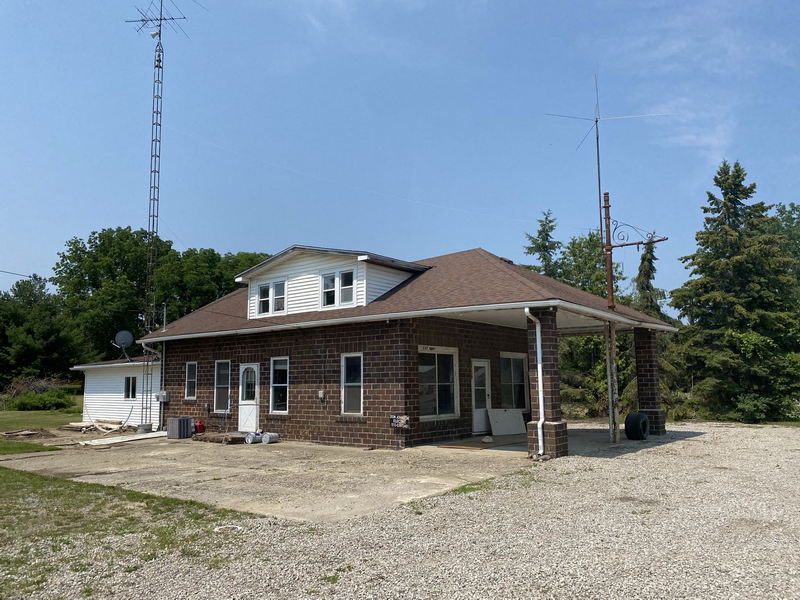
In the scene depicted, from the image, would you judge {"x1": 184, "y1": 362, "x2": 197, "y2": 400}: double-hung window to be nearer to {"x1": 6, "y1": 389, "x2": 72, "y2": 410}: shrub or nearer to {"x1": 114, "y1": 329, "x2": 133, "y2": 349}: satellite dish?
{"x1": 114, "y1": 329, "x2": 133, "y2": 349}: satellite dish

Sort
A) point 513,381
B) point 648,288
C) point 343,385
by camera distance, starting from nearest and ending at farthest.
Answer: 1. point 343,385
2. point 513,381
3. point 648,288

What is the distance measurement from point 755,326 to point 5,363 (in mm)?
46142

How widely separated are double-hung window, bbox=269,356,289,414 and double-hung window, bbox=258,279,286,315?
163 cm

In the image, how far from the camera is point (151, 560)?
5.60 m

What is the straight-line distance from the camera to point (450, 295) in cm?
1382

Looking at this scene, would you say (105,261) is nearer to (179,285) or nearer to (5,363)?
(179,285)

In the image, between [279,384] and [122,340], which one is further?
[122,340]

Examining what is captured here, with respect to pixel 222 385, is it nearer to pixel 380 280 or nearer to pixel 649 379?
pixel 380 280

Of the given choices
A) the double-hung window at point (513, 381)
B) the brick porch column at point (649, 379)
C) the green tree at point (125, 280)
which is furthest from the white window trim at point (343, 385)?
the green tree at point (125, 280)

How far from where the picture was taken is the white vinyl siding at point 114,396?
2183cm

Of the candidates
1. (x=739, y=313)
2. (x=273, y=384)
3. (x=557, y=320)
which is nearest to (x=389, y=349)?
(x=273, y=384)

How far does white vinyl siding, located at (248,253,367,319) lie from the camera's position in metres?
15.9

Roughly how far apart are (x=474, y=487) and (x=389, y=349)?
5.72 metres

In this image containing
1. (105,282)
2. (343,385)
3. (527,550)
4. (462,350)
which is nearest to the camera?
(527,550)
